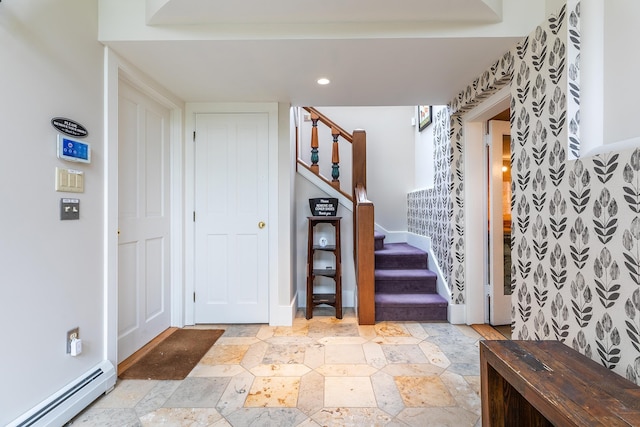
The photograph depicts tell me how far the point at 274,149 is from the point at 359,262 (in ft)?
4.36

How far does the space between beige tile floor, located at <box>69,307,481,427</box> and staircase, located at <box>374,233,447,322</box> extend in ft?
1.03

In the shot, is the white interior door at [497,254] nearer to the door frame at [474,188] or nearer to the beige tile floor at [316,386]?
the door frame at [474,188]

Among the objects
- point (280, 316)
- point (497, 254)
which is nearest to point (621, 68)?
point (497, 254)

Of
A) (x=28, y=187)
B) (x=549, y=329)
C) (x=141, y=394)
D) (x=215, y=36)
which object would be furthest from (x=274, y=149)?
(x=549, y=329)

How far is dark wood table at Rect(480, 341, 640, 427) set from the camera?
88 cm

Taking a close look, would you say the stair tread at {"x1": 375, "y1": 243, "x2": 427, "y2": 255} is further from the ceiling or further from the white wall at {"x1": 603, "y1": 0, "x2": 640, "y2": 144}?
the white wall at {"x1": 603, "y1": 0, "x2": 640, "y2": 144}

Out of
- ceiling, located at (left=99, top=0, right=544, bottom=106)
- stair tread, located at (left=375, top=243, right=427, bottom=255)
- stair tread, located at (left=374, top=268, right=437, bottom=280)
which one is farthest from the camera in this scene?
stair tread, located at (left=375, top=243, right=427, bottom=255)

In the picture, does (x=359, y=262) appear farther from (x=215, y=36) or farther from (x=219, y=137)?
(x=215, y=36)

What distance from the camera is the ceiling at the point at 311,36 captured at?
168 cm

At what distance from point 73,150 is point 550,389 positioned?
91.7 inches

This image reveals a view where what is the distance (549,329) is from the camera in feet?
5.20

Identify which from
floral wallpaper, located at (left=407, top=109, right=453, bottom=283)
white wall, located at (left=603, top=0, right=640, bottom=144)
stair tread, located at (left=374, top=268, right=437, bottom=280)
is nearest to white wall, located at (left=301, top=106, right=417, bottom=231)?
floral wallpaper, located at (left=407, top=109, right=453, bottom=283)

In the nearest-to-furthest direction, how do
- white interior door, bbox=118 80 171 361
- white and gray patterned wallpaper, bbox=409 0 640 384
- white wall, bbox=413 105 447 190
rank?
white and gray patterned wallpaper, bbox=409 0 640 384 → white interior door, bbox=118 80 171 361 → white wall, bbox=413 105 447 190

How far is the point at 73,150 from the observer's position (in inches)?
64.1
